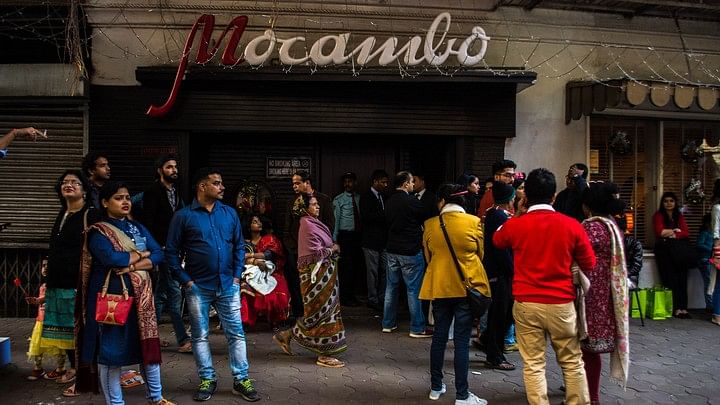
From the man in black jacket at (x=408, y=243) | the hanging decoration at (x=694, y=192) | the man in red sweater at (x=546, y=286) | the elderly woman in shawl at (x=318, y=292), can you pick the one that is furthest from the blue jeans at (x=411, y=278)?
the hanging decoration at (x=694, y=192)

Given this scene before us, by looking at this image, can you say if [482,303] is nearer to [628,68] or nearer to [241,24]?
[241,24]

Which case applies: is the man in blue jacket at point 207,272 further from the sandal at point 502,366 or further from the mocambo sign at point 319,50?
the mocambo sign at point 319,50

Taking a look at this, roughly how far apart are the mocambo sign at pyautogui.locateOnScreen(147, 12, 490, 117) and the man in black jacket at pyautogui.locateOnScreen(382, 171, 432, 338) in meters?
1.87

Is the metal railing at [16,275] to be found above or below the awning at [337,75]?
below

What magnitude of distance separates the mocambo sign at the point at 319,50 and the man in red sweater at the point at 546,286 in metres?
3.86

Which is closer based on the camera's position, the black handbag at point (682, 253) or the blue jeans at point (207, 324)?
the blue jeans at point (207, 324)

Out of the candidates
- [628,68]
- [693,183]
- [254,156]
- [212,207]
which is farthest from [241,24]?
[693,183]

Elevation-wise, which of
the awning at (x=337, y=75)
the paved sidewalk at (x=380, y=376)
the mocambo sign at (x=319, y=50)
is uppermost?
the mocambo sign at (x=319, y=50)

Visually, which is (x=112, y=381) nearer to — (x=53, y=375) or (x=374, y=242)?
(x=53, y=375)

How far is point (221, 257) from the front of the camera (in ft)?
15.6

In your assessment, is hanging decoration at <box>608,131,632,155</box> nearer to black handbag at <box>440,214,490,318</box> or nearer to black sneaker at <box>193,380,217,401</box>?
black handbag at <box>440,214,490,318</box>

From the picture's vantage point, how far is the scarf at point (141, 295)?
4.15 m

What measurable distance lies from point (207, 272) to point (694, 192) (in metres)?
8.07

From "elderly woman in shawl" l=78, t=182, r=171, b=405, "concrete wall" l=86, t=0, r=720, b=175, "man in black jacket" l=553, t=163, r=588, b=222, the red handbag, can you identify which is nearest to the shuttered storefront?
"concrete wall" l=86, t=0, r=720, b=175
